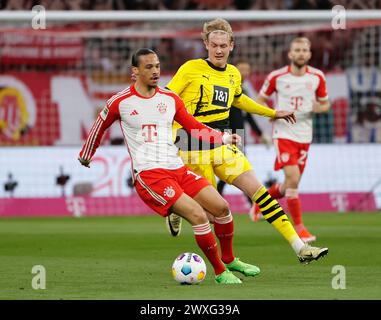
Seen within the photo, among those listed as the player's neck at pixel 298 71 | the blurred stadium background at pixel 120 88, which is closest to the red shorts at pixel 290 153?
the player's neck at pixel 298 71

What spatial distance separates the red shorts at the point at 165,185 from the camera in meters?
8.59

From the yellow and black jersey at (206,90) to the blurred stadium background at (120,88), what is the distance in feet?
21.1

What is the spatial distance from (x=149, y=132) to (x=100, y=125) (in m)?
0.44

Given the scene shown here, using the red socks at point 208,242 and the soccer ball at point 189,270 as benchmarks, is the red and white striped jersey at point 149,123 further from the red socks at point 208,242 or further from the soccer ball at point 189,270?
the soccer ball at point 189,270

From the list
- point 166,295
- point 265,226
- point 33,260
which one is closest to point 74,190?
point 265,226

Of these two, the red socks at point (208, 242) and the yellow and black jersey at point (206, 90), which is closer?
the red socks at point (208, 242)

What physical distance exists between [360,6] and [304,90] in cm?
892

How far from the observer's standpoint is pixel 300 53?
1335cm

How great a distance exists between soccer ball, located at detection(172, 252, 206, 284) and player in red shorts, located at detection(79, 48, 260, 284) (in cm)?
17

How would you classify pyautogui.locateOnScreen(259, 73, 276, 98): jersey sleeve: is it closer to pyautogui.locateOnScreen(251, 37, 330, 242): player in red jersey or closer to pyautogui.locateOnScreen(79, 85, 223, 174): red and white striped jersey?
pyautogui.locateOnScreen(251, 37, 330, 242): player in red jersey

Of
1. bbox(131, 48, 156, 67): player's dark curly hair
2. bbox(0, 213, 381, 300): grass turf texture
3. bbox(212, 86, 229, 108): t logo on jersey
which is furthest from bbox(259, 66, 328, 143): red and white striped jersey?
bbox(131, 48, 156, 67): player's dark curly hair

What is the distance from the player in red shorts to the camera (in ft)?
28.2
